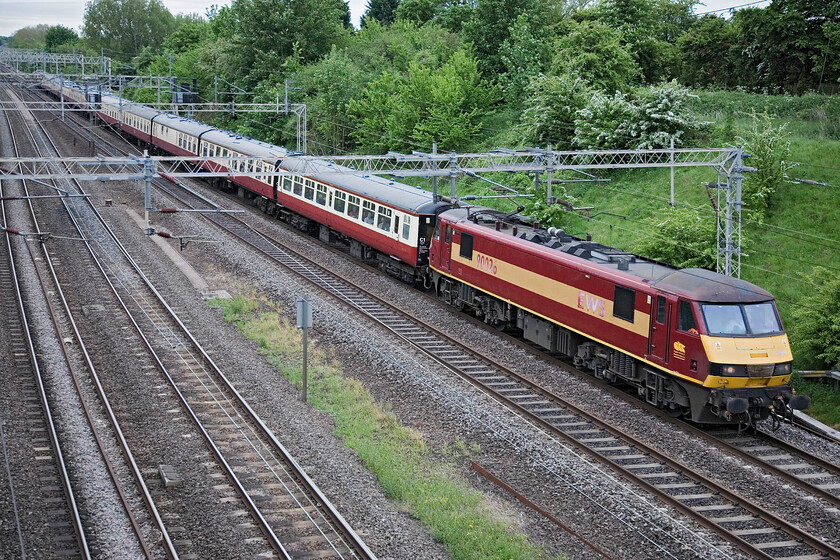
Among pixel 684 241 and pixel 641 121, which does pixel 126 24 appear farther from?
pixel 684 241

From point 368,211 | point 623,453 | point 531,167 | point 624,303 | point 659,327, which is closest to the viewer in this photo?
point 623,453

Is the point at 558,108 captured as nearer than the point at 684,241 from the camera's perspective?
No

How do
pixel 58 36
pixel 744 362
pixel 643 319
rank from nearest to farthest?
pixel 744 362, pixel 643 319, pixel 58 36

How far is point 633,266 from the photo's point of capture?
64.1ft

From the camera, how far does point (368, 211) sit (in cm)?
3014

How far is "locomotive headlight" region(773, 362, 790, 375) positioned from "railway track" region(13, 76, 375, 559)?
8.62m

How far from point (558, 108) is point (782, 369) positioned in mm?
25855

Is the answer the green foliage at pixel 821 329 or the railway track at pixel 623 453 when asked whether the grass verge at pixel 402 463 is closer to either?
the railway track at pixel 623 453

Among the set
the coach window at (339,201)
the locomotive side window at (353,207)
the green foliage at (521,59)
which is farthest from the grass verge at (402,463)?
the green foliage at (521,59)

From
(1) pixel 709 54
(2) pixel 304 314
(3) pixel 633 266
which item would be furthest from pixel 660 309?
(1) pixel 709 54

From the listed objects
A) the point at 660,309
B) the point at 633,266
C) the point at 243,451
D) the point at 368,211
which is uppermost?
the point at 368,211

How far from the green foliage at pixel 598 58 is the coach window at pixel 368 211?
16.4 metres

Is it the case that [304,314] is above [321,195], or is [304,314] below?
below

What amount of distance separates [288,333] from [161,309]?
14.7 feet
